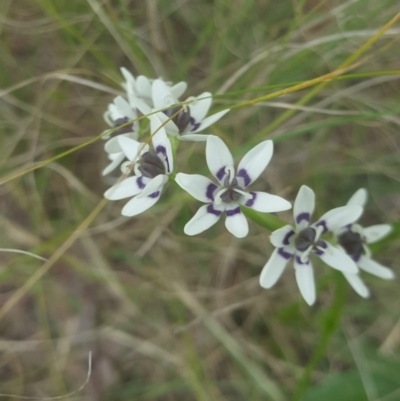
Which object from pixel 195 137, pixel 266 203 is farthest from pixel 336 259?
pixel 195 137

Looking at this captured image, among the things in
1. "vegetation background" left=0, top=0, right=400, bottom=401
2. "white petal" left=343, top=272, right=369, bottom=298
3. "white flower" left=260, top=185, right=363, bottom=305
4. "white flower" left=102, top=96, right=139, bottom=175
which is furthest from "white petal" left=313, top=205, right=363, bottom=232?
"vegetation background" left=0, top=0, right=400, bottom=401

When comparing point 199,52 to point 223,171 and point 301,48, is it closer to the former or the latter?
point 301,48

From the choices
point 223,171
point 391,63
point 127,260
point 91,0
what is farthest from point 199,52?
point 223,171

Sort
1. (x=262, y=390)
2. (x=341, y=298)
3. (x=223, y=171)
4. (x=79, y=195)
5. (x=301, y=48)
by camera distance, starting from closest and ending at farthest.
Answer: (x=223, y=171), (x=341, y=298), (x=301, y=48), (x=262, y=390), (x=79, y=195)

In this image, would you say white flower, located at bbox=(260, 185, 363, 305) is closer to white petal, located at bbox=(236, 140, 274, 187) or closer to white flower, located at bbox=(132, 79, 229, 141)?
white petal, located at bbox=(236, 140, 274, 187)

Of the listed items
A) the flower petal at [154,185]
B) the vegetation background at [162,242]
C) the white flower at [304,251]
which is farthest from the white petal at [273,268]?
the vegetation background at [162,242]

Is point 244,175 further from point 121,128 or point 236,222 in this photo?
point 121,128

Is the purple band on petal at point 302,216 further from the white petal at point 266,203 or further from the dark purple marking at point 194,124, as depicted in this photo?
the dark purple marking at point 194,124
